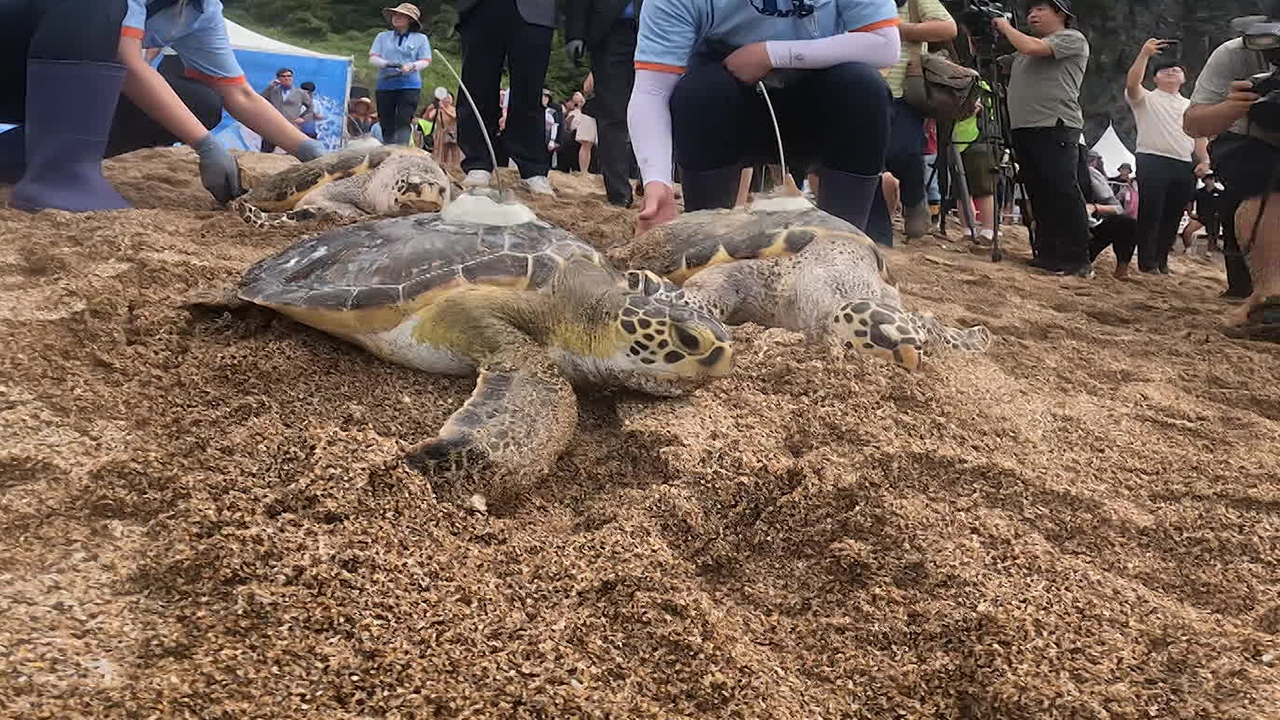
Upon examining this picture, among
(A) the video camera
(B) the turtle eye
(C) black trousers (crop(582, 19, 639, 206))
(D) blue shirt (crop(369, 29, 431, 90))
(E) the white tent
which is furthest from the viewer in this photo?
(E) the white tent

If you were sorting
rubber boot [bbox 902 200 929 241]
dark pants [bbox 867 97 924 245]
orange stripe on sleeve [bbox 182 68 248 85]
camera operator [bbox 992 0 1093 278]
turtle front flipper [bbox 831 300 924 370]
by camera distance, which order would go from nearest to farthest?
1. turtle front flipper [bbox 831 300 924 370]
2. orange stripe on sleeve [bbox 182 68 248 85]
3. camera operator [bbox 992 0 1093 278]
4. dark pants [bbox 867 97 924 245]
5. rubber boot [bbox 902 200 929 241]

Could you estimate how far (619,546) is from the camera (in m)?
0.95

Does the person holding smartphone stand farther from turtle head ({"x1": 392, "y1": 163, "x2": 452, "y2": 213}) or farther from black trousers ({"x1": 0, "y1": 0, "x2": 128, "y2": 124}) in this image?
black trousers ({"x1": 0, "y1": 0, "x2": 128, "y2": 124})

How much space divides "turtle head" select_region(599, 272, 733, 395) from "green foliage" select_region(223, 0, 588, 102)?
52.6 ft

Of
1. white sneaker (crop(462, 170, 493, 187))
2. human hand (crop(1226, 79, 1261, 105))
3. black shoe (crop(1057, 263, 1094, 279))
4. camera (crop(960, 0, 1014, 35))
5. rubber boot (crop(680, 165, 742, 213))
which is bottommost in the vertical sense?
black shoe (crop(1057, 263, 1094, 279))

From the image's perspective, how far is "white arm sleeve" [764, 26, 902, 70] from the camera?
7.34ft

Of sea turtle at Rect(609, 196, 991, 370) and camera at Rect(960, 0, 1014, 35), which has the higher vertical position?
camera at Rect(960, 0, 1014, 35)

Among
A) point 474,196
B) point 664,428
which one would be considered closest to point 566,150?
point 474,196

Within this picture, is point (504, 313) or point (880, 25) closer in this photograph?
point (504, 313)

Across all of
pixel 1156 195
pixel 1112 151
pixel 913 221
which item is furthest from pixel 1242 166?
pixel 1112 151

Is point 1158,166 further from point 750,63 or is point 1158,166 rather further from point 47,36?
point 47,36

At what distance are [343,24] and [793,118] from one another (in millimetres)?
18007

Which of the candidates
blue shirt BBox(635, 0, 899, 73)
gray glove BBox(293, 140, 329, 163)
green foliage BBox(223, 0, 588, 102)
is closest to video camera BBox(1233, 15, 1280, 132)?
blue shirt BBox(635, 0, 899, 73)

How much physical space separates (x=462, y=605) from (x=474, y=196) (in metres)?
1.00
